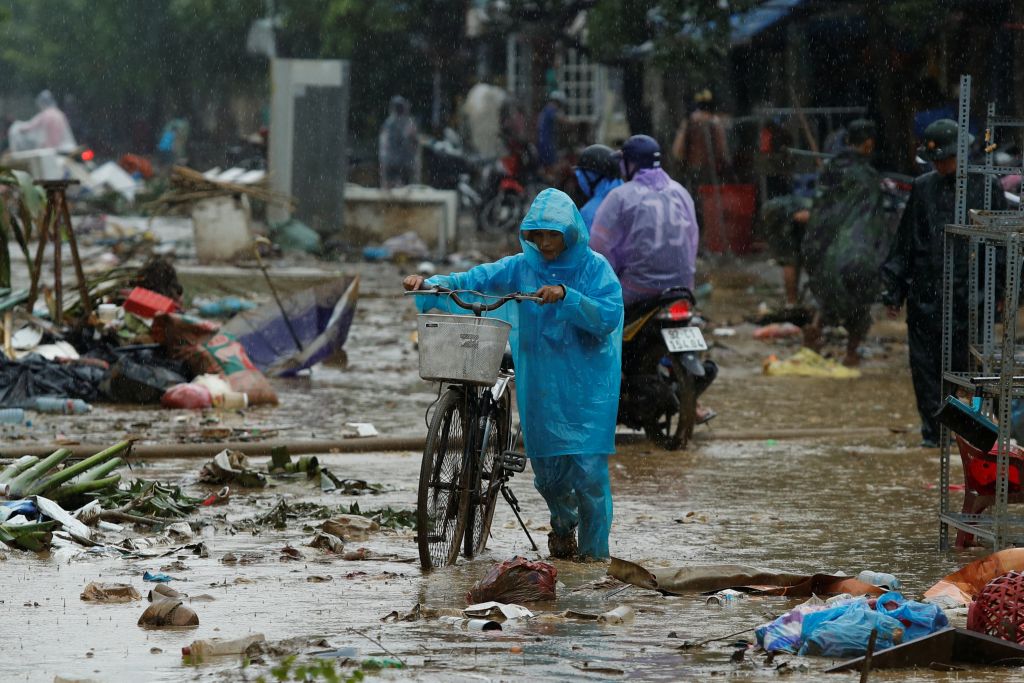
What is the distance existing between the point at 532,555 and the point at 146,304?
6099 millimetres

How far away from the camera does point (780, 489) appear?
9016 millimetres

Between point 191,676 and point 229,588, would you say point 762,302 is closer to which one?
point 229,588

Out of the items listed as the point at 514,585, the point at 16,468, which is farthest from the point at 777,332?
the point at 514,585

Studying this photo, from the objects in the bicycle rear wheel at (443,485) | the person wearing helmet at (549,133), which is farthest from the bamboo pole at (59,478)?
the person wearing helmet at (549,133)

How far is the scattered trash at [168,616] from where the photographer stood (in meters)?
5.78

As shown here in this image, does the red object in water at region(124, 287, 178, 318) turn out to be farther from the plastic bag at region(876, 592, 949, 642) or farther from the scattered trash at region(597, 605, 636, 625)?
the plastic bag at region(876, 592, 949, 642)

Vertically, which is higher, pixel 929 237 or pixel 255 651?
pixel 929 237

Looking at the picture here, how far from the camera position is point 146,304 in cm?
1265

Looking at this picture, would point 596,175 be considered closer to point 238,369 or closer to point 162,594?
point 238,369

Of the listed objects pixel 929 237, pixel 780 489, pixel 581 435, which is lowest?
pixel 780 489

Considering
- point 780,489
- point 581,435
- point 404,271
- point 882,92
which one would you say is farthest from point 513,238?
point 581,435

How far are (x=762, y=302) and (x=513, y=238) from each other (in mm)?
8584

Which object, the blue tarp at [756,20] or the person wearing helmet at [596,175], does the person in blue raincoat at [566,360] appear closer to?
the person wearing helmet at [596,175]

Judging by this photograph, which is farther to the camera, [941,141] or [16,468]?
[941,141]
